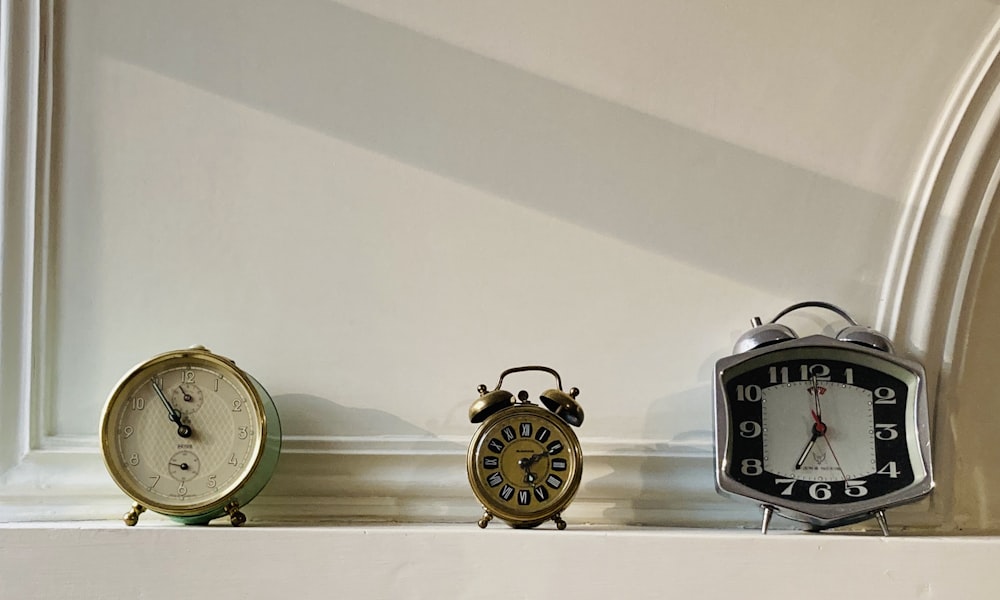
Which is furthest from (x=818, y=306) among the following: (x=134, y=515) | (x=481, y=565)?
(x=134, y=515)

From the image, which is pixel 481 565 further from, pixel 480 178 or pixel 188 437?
pixel 480 178

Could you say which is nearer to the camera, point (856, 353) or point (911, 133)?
point (856, 353)

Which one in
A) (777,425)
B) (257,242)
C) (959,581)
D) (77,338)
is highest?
(257,242)

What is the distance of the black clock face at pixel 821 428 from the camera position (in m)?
1.00

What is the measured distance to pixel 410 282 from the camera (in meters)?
1.14

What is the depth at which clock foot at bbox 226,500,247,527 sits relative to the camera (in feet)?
3.20

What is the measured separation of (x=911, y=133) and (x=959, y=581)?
60cm

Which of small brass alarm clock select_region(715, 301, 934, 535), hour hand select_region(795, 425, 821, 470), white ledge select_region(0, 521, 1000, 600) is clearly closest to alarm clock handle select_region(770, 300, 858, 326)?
small brass alarm clock select_region(715, 301, 934, 535)

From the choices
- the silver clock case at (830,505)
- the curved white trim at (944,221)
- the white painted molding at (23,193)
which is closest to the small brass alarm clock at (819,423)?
the silver clock case at (830,505)

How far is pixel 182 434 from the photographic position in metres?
0.99

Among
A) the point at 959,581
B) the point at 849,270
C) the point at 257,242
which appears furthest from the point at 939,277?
the point at 257,242

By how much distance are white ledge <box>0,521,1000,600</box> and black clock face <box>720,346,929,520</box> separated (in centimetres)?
12

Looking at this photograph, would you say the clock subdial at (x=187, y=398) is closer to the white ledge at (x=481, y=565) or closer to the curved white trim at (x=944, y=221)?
the white ledge at (x=481, y=565)

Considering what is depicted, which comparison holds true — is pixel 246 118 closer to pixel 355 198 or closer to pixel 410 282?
pixel 355 198
